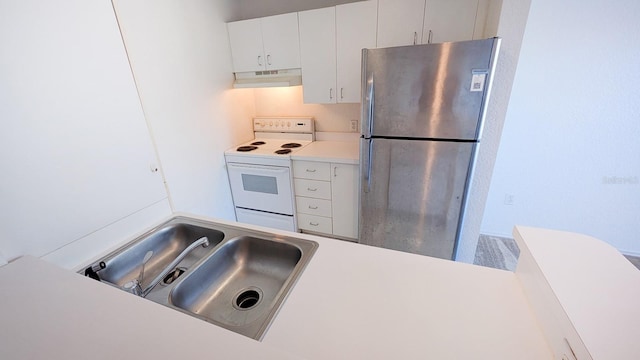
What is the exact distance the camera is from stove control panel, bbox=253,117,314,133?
2709 mm

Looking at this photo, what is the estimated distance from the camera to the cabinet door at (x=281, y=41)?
7.18ft

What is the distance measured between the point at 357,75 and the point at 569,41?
1.66 meters

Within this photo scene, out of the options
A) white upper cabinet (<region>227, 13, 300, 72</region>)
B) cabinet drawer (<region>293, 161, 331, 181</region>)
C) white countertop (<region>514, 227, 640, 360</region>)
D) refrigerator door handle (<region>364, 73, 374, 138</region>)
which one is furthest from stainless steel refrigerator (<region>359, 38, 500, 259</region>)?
white countertop (<region>514, 227, 640, 360</region>)

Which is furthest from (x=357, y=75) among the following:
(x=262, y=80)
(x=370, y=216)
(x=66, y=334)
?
(x=66, y=334)

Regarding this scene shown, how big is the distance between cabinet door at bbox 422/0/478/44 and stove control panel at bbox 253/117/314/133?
1.33m

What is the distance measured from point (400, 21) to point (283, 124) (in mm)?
1461

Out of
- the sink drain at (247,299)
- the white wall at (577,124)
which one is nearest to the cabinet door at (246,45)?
the sink drain at (247,299)

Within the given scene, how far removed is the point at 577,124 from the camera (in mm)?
2092

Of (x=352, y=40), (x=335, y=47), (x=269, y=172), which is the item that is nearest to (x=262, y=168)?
(x=269, y=172)

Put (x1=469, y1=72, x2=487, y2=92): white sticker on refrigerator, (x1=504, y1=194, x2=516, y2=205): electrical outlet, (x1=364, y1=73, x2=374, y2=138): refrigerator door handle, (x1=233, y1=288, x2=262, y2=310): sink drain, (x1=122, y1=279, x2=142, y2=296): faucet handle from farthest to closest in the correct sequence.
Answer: (x1=504, y1=194, x2=516, y2=205): electrical outlet → (x1=364, y1=73, x2=374, y2=138): refrigerator door handle → (x1=469, y1=72, x2=487, y2=92): white sticker on refrigerator → (x1=233, y1=288, x2=262, y2=310): sink drain → (x1=122, y1=279, x2=142, y2=296): faucet handle

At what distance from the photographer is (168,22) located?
1750 mm

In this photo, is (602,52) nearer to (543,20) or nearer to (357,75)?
(543,20)

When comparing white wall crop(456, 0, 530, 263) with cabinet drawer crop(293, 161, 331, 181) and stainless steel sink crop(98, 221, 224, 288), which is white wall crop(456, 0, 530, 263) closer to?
cabinet drawer crop(293, 161, 331, 181)

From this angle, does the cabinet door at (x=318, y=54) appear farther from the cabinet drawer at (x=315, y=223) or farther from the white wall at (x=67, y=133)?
the white wall at (x=67, y=133)
